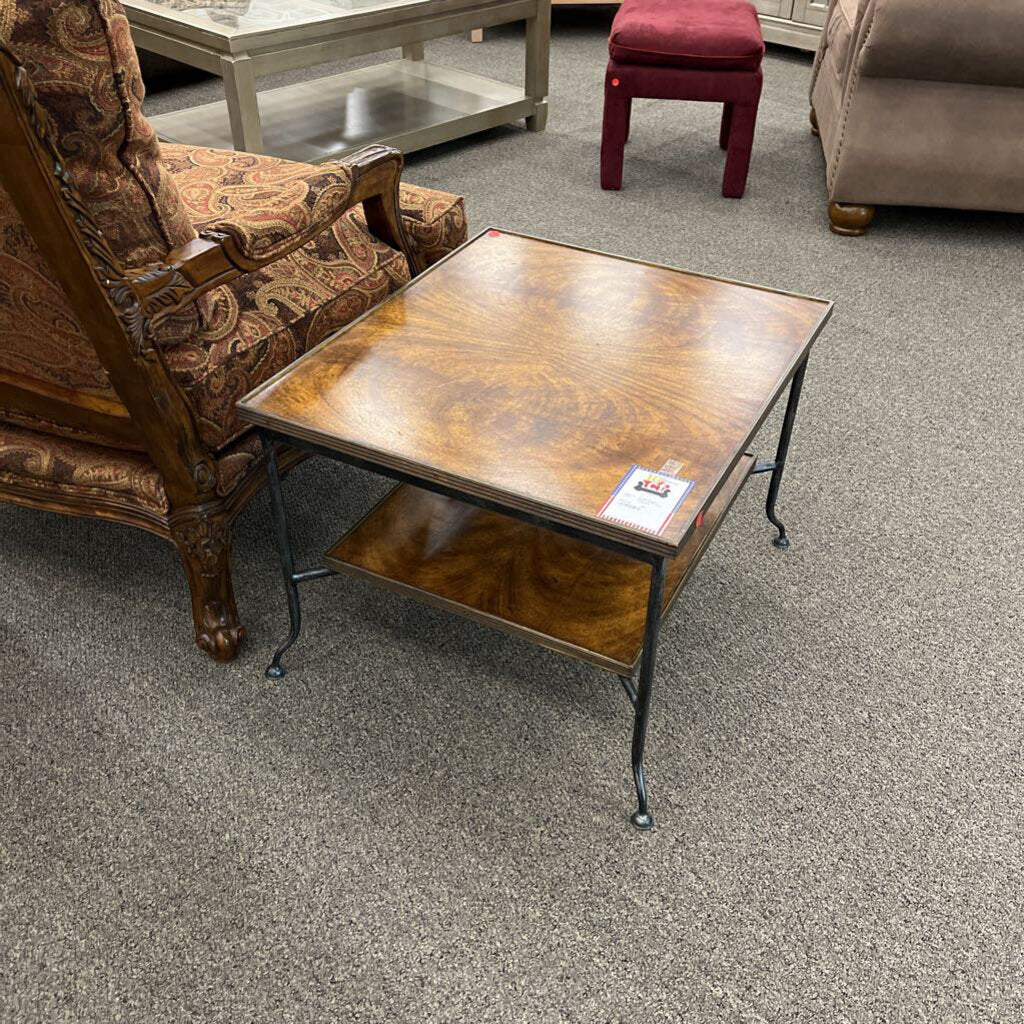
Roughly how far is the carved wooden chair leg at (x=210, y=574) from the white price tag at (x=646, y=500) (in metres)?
0.67

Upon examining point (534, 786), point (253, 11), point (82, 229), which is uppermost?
point (82, 229)

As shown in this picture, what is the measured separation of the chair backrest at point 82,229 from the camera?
111 centimetres

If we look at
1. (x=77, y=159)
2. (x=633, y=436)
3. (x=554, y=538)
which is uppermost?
(x=77, y=159)

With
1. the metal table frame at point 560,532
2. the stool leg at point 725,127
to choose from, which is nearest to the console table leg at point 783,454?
the metal table frame at point 560,532

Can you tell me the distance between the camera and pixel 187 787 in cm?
147

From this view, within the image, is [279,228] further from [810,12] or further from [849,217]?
[810,12]

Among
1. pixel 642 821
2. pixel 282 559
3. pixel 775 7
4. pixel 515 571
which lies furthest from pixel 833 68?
pixel 642 821

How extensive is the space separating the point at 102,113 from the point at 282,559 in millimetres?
690

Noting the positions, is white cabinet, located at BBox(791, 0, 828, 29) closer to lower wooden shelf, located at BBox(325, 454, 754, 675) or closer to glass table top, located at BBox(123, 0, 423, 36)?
glass table top, located at BBox(123, 0, 423, 36)

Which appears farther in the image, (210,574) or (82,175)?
(210,574)

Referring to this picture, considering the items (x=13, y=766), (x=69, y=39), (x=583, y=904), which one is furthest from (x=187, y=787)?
(x=69, y=39)

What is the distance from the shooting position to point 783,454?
1857 millimetres

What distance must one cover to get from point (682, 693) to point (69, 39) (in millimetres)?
Result: 1241

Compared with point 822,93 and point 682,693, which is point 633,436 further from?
point 822,93
